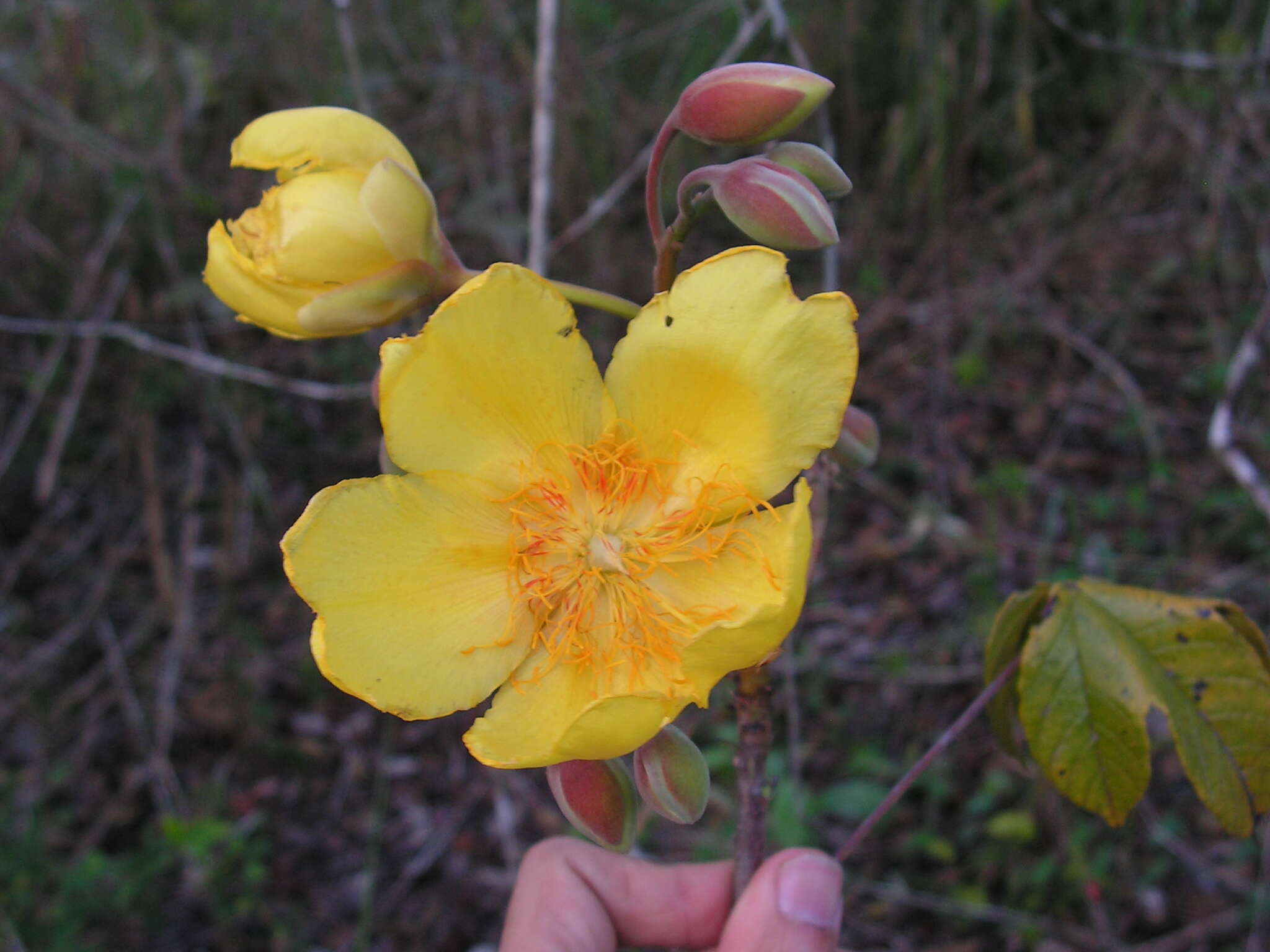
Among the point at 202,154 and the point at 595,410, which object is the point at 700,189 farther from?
the point at 202,154

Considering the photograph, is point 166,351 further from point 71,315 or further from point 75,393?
point 71,315

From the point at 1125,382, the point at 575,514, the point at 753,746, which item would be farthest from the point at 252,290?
the point at 1125,382

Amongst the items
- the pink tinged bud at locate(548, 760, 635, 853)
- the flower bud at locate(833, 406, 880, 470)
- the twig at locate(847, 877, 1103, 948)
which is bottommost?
the twig at locate(847, 877, 1103, 948)

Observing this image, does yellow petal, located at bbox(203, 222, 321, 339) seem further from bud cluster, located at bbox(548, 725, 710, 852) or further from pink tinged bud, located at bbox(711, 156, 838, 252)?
bud cluster, located at bbox(548, 725, 710, 852)

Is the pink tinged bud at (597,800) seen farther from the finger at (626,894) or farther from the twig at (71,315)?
the twig at (71,315)

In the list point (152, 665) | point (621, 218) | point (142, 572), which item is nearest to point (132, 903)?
point (152, 665)

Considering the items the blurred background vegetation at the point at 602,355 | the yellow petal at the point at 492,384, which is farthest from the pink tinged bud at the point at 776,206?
the blurred background vegetation at the point at 602,355

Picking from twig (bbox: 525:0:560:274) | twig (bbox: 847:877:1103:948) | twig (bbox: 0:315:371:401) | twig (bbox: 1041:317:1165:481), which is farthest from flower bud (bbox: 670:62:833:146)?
twig (bbox: 1041:317:1165:481)
